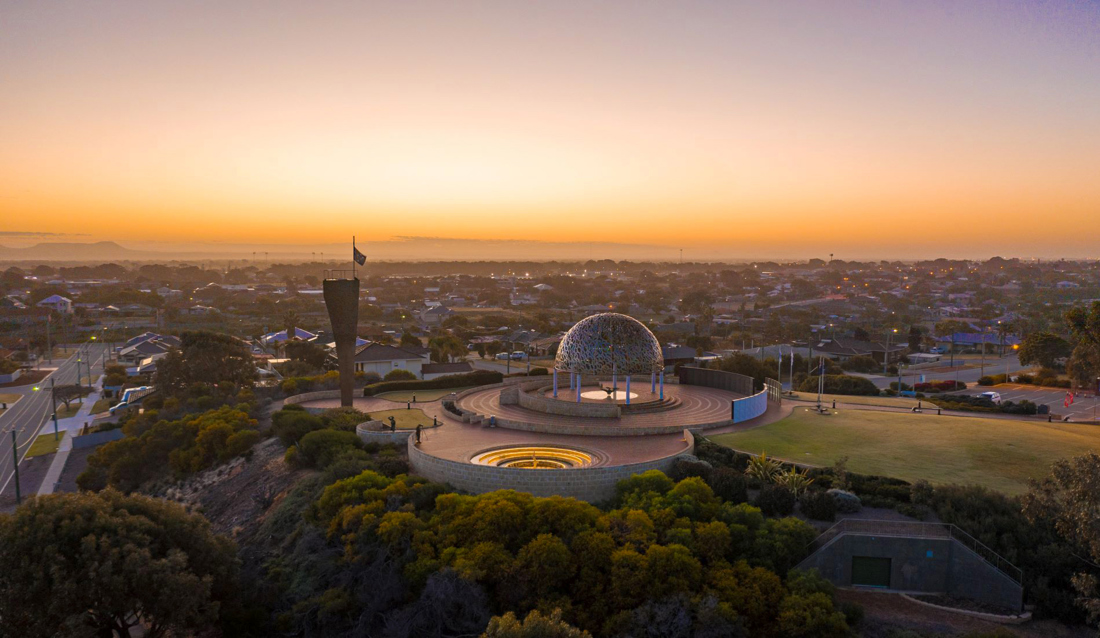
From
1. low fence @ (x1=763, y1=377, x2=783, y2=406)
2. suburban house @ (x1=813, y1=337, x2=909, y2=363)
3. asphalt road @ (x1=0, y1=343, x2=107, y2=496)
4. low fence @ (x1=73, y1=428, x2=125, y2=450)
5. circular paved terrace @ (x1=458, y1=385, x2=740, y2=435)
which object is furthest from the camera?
suburban house @ (x1=813, y1=337, x2=909, y2=363)

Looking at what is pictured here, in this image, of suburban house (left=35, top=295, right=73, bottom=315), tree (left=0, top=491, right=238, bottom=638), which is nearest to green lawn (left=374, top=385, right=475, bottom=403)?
tree (left=0, top=491, right=238, bottom=638)

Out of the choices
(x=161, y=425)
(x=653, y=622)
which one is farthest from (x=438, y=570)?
(x=161, y=425)

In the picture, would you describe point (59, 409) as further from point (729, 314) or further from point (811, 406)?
point (729, 314)

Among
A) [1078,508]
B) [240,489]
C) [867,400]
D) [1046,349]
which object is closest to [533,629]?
[1078,508]

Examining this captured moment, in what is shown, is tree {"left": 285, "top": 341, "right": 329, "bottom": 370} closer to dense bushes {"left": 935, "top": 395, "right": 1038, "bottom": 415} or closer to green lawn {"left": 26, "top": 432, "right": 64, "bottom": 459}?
green lawn {"left": 26, "top": 432, "right": 64, "bottom": 459}

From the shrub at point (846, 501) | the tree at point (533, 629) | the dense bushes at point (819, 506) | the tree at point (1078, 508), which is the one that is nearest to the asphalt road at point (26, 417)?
the tree at point (533, 629)

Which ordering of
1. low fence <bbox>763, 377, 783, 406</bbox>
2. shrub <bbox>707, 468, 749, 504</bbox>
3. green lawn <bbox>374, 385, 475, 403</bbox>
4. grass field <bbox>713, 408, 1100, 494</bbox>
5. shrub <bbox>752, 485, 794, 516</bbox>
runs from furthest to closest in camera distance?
1. green lawn <bbox>374, 385, 475, 403</bbox>
2. low fence <bbox>763, 377, 783, 406</bbox>
3. grass field <bbox>713, 408, 1100, 494</bbox>
4. shrub <bbox>707, 468, 749, 504</bbox>
5. shrub <bbox>752, 485, 794, 516</bbox>

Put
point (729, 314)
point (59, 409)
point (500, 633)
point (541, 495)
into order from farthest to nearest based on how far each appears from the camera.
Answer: point (729, 314) → point (59, 409) → point (541, 495) → point (500, 633)
